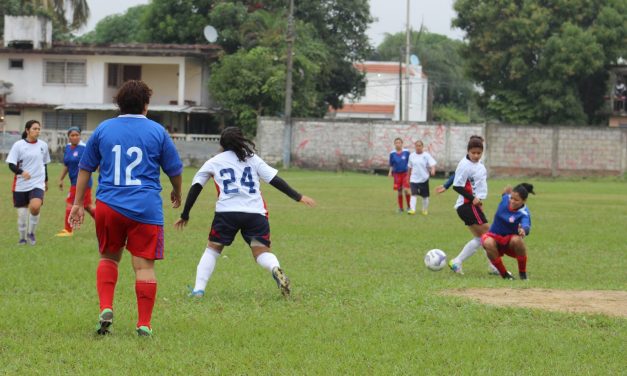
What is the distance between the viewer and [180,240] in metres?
16.8

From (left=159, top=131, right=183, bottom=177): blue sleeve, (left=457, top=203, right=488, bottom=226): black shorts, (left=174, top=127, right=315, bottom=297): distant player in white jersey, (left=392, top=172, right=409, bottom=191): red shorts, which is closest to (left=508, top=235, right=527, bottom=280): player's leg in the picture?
(left=457, top=203, right=488, bottom=226): black shorts

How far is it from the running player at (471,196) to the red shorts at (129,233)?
635 centimetres

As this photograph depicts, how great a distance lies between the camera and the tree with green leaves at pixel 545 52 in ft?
178

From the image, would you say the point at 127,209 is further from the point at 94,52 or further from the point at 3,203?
the point at 94,52

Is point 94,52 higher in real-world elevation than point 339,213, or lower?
higher

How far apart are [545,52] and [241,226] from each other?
4735cm

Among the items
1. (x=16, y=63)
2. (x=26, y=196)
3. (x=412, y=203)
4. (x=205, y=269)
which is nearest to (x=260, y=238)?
(x=205, y=269)

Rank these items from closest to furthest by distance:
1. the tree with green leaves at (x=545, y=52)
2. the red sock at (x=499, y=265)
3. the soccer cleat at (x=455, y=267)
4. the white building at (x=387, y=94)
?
the red sock at (x=499, y=265) → the soccer cleat at (x=455, y=267) → the tree with green leaves at (x=545, y=52) → the white building at (x=387, y=94)

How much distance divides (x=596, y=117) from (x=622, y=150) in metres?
14.3

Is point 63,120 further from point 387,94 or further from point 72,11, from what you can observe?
point 387,94

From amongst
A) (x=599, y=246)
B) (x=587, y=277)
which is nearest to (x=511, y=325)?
(x=587, y=277)

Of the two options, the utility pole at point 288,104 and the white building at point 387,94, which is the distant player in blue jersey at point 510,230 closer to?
the utility pole at point 288,104

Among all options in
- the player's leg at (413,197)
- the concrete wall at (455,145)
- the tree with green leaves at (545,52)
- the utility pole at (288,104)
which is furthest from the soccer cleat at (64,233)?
the tree with green leaves at (545,52)

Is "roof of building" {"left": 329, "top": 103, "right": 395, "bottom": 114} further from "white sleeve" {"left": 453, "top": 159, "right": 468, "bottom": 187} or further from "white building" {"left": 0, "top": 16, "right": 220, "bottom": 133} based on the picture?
"white sleeve" {"left": 453, "top": 159, "right": 468, "bottom": 187}
